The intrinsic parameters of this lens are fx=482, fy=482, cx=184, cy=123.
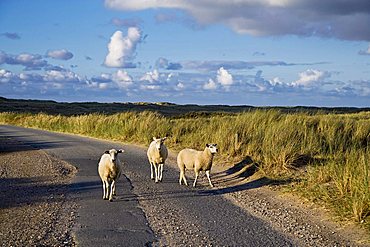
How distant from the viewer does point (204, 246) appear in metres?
7.91

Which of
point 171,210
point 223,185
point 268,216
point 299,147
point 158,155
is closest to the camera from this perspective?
point 268,216

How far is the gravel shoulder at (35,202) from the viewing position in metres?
→ 8.34

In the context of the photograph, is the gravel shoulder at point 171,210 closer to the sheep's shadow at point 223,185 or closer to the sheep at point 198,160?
the sheep's shadow at point 223,185

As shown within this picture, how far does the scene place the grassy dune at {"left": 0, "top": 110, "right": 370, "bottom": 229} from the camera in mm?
10641

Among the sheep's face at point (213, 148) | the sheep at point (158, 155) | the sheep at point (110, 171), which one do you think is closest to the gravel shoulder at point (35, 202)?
the sheep at point (110, 171)

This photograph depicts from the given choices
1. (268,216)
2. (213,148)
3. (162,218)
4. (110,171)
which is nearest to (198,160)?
(213,148)

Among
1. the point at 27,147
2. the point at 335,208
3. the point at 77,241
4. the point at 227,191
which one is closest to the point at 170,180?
the point at 227,191

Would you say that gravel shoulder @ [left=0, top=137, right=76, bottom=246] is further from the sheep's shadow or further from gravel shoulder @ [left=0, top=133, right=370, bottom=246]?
the sheep's shadow

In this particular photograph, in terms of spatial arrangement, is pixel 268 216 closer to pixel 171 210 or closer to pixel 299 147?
pixel 171 210

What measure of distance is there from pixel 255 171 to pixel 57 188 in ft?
20.1

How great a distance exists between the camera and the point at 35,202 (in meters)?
11.5

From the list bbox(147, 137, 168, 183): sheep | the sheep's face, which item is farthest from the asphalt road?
the sheep's face

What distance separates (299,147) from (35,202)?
29.9 ft

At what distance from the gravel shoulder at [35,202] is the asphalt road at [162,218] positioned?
1.07 ft
